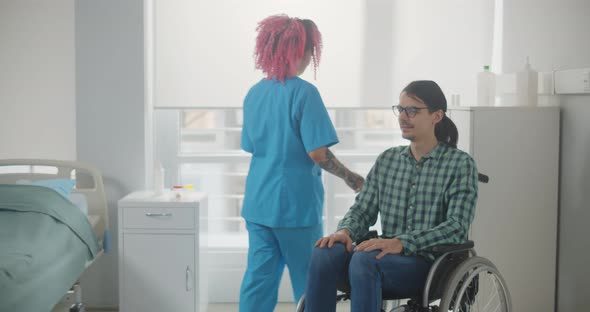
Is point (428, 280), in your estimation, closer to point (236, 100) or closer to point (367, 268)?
point (367, 268)

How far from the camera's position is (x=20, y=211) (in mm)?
3301

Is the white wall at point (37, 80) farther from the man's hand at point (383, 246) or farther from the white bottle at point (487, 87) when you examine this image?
the man's hand at point (383, 246)

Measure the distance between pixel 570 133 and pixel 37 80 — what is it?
2.87 metres

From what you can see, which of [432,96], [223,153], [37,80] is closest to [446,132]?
[432,96]

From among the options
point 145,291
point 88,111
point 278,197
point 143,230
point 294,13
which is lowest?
point 145,291

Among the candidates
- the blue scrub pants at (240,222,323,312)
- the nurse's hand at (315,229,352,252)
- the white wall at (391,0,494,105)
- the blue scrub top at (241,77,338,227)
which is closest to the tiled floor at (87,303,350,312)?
the blue scrub pants at (240,222,323,312)

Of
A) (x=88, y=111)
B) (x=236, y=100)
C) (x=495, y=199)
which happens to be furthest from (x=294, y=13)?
(x=495, y=199)

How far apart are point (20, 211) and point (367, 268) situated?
1.69 m

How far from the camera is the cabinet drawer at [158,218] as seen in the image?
3.63 m

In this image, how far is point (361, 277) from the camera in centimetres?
236

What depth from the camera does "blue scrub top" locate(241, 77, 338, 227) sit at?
10.0ft

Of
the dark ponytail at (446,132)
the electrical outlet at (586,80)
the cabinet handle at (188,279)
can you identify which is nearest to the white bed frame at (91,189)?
the cabinet handle at (188,279)

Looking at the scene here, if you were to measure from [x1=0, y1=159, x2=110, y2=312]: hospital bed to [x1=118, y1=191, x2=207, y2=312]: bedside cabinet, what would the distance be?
17cm

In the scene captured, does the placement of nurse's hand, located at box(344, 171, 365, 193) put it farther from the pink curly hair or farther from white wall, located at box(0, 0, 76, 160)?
white wall, located at box(0, 0, 76, 160)
